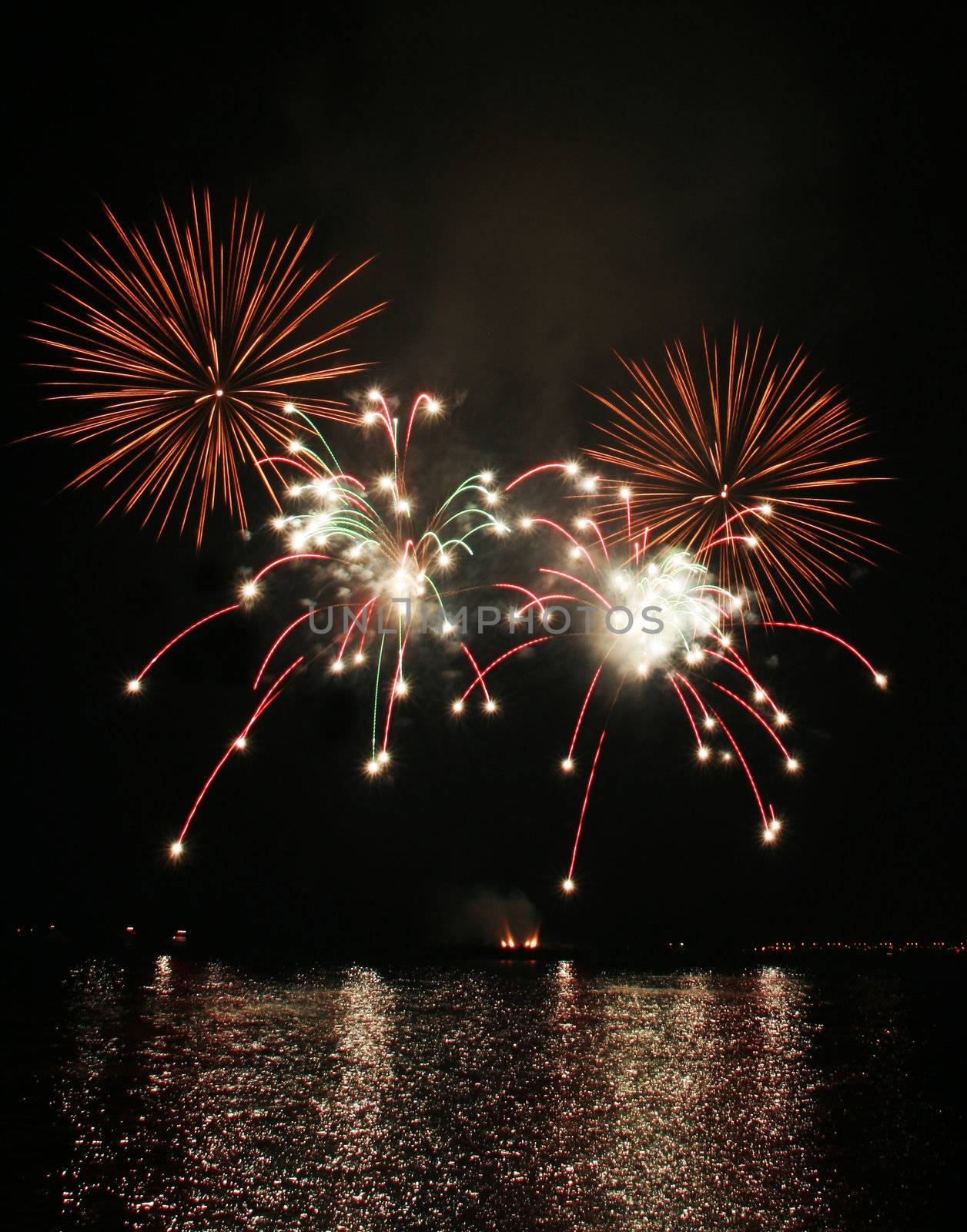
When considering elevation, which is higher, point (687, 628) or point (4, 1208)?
point (687, 628)

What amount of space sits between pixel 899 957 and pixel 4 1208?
78.8 ft

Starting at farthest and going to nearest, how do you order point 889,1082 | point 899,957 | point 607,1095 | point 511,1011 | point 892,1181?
point 899,957 → point 511,1011 → point 889,1082 → point 607,1095 → point 892,1181

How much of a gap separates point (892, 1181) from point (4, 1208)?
6.70 m

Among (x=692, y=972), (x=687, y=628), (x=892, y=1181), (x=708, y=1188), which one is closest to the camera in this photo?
(x=708, y=1188)

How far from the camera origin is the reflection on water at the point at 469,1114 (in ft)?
18.0

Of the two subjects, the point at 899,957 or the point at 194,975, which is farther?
the point at 899,957

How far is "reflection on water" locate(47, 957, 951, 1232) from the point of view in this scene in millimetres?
5496

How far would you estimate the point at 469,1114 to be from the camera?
7.46m

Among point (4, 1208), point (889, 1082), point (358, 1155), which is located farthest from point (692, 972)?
point (4, 1208)

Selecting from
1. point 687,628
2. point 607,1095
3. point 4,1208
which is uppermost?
point 687,628

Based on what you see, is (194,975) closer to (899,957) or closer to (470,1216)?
(470,1216)

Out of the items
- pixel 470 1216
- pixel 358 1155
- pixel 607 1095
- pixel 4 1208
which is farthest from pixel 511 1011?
pixel 4 1208

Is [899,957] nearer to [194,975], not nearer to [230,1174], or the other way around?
[194,975]

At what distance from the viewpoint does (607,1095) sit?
26.5ft
